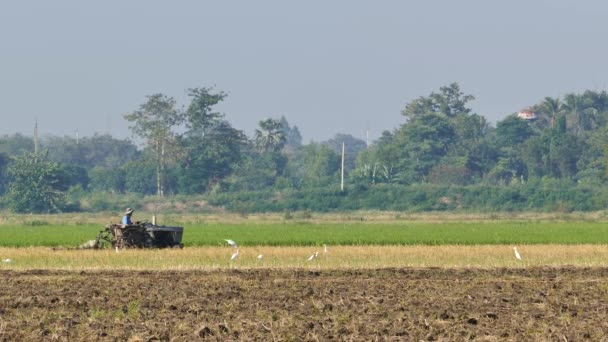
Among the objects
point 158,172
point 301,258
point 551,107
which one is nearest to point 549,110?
point 551,107

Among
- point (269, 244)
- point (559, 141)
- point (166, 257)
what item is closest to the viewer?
point (166, 257)

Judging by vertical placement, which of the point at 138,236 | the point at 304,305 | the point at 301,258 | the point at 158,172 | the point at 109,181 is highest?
the point at 158,172

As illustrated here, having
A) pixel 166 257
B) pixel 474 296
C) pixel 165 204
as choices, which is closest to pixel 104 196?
pixel 165 204

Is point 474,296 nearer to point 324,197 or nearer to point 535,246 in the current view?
point 535,246

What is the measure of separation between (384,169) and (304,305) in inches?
3208

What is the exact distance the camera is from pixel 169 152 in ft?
327

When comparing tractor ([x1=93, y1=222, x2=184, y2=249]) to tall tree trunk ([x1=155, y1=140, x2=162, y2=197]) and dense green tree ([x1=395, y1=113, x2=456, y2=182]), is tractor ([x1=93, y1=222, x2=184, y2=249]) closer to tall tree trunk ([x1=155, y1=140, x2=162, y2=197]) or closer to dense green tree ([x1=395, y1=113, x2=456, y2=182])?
tall tree trunk ([x1=155, y1=140, x2=162, y2=197])

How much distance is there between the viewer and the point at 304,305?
18.2m

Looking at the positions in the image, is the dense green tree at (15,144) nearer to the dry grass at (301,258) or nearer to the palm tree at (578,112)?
the palm tree at (578,112)

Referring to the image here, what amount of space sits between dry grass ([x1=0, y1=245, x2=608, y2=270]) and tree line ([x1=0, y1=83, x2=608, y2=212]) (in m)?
50.8

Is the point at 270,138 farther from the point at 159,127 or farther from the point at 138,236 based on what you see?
the point at 138,236

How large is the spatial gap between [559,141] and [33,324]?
8518 cm

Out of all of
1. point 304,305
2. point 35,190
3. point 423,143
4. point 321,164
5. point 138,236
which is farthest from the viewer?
point 321,164

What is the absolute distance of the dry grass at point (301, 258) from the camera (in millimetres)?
26484
